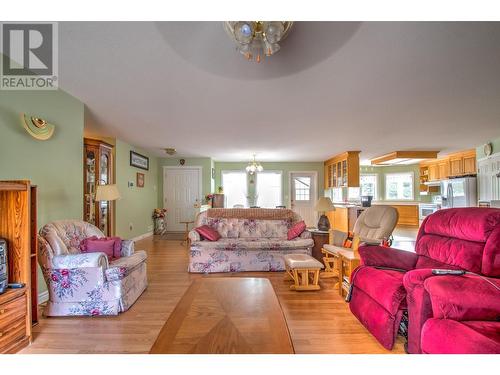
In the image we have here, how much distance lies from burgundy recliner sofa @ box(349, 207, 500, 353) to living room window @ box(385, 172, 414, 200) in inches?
324

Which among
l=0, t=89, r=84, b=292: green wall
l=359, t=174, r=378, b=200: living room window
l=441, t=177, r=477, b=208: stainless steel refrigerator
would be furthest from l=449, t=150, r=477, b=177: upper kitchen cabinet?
l=0, t=89, r=84, b=292: green wall

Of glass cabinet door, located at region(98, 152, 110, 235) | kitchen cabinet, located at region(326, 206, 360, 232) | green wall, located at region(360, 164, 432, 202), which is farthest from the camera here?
green wall, located at region(360, 164, 432, 202)

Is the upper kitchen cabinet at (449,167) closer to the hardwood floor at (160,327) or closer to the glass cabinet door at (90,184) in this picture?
the hardwood floor at (160,327)

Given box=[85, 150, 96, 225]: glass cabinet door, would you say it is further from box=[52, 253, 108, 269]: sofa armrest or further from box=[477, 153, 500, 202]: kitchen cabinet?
box=[477, 153, 500, 202]: kitchen cabinet

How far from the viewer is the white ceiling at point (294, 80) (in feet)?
6.08

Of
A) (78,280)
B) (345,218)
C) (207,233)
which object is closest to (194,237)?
(207,233)

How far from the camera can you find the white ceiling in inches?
72.9

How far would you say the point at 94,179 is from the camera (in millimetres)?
4176

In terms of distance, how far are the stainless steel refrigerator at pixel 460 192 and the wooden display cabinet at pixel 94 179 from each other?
7.90 metres

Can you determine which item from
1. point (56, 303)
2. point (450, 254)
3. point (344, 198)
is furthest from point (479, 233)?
point (344, 198)

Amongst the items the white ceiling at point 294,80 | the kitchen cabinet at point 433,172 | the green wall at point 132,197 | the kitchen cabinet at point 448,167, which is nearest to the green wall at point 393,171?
the kitchen cabinet at point 448,167

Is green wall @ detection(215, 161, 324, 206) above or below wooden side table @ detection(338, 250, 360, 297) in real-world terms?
above

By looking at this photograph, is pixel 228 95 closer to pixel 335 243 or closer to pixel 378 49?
pixel 378 49
